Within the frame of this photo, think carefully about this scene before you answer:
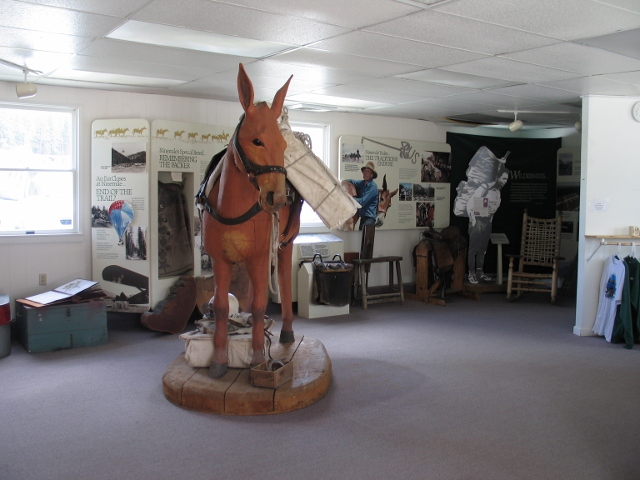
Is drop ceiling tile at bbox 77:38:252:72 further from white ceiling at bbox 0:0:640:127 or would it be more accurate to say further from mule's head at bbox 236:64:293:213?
mule's head at bbox 236:64:293:213

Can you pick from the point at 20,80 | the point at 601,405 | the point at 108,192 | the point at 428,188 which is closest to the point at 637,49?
the point at 601,405

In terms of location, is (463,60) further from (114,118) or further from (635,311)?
(114,118)

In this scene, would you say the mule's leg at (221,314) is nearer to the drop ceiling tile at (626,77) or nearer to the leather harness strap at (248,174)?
the leather harness strap at (248,174)

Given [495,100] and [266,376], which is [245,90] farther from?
[495,100]

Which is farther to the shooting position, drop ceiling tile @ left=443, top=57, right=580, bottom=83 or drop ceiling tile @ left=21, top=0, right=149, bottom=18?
drop ceiling tile @ left=443, top=57, right=580, bottom=83

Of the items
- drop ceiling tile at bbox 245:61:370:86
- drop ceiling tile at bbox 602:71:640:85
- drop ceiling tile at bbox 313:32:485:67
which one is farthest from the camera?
drop ceiling tile at bbox 602:71:640:85

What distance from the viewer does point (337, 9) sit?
379 cm

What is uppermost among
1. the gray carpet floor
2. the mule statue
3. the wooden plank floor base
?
the mule statue

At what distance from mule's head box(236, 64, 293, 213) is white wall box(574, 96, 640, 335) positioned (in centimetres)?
437

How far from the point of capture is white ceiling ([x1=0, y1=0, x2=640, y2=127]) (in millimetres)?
3814

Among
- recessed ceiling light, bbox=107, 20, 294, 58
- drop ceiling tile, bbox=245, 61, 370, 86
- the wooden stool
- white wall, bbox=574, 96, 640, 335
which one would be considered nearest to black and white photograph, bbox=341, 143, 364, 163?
the wooden stool

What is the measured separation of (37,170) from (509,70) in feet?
16.7

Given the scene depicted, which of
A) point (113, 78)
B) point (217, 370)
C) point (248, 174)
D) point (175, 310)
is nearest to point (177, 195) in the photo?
point (175, 310)

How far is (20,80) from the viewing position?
615 centimetres
